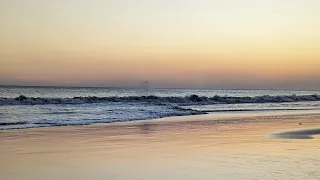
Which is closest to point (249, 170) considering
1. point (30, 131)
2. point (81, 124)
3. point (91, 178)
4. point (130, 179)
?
point (130, 179)

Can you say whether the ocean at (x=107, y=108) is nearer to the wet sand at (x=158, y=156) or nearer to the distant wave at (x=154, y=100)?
the distant wave at (x=154, y=100)

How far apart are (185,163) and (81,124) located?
10.3 m

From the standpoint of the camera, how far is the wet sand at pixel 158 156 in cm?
709

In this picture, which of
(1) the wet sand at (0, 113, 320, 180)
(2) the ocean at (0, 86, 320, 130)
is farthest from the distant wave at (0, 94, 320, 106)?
(1) the wet sand at (0, 113, 320, 180)

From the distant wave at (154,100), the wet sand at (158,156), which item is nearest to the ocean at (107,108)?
the distant wave at (154,100)

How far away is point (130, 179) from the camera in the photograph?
6.75 metres

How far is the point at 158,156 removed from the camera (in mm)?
8961

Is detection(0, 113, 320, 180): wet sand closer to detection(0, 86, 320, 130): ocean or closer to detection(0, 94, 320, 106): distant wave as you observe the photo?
detection(0, 86, 320, 130): ocean

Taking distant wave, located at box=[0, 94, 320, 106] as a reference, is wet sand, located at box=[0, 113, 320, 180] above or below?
below

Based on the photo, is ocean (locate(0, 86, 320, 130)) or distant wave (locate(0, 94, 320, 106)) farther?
distant wave (locate(0, 94, 320, 106))

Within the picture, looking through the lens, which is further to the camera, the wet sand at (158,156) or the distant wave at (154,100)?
the distant wave at (154,100)

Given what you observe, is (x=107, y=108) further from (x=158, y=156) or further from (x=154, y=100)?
(x=158, y=156)

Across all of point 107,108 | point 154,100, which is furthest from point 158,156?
point 154,100

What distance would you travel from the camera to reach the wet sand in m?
7.09
